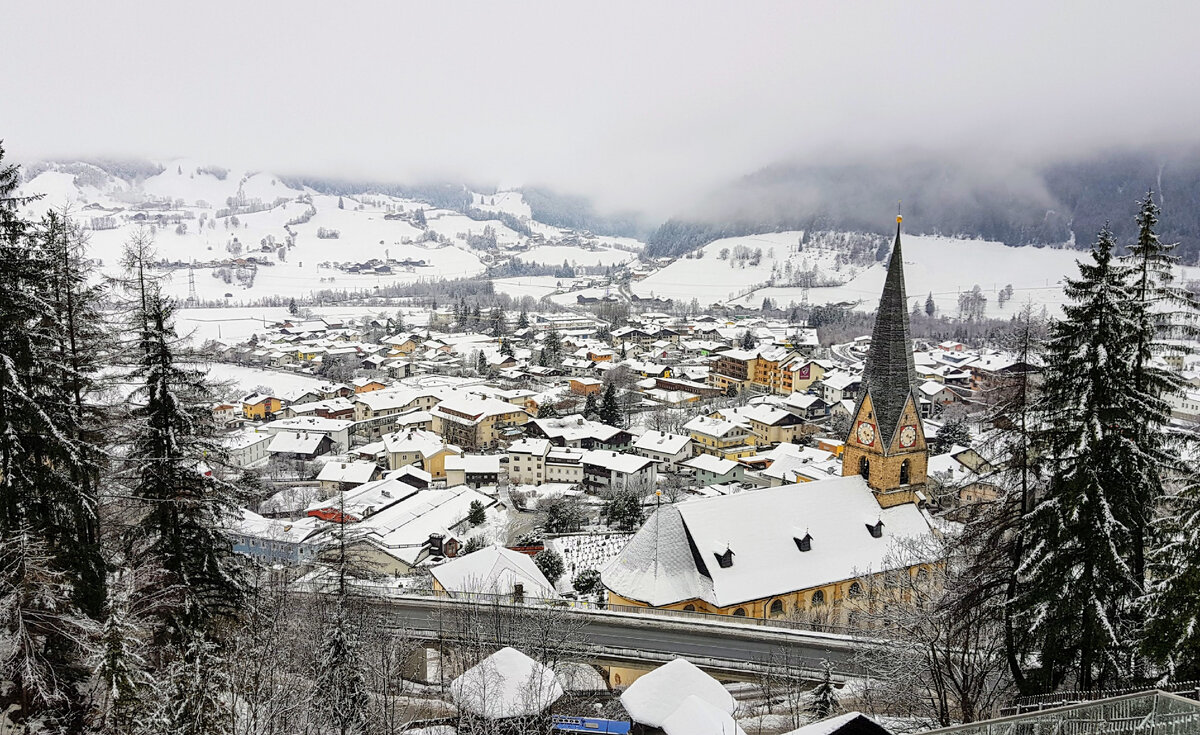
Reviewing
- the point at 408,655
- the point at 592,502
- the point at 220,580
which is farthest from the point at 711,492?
the point at 220,580

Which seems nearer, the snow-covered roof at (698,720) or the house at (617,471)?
the snow-covered roof at (698,720)

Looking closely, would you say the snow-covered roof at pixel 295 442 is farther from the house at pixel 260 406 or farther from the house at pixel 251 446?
the house at pixel 260 406

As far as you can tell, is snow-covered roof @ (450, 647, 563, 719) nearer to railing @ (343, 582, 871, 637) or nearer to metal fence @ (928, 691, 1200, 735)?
railing @ (343, 582, 871, 637)

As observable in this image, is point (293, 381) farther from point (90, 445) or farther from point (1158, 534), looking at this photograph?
point (1158, 534)

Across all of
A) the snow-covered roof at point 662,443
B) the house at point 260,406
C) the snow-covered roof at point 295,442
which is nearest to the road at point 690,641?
the snow-covered roof at point 662,443

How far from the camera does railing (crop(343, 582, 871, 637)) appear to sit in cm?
2484

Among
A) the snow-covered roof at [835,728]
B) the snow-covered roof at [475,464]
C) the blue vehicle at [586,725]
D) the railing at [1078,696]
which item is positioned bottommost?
the snow-covered roof at [475,464]

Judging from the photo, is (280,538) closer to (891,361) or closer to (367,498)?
(367,498)

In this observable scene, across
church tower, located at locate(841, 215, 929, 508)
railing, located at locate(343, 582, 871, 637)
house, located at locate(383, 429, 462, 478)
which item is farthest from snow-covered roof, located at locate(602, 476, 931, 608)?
house, located at locate(383, 429, 462, 478)

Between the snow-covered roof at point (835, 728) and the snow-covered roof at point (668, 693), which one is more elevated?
the snow-covered roof at point (835, 728)

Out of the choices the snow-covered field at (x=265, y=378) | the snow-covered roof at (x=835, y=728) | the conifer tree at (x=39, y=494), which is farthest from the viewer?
the snow-covered field at (x=265, y=378)

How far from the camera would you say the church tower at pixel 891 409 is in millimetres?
29594

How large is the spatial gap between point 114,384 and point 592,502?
42.8 meters

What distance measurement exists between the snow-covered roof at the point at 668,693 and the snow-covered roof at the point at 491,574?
9456mm
